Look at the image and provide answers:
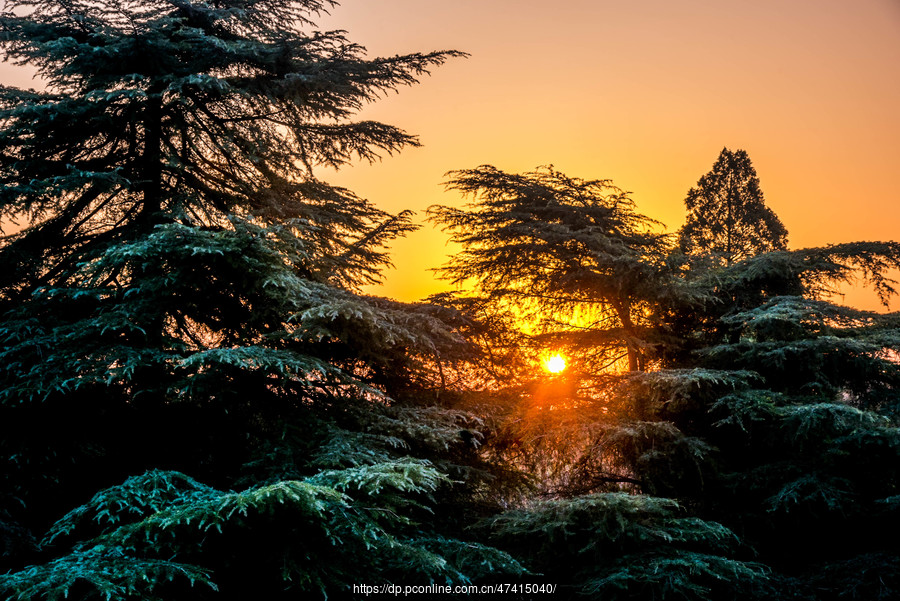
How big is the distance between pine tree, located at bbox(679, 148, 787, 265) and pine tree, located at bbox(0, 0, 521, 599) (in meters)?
9.26

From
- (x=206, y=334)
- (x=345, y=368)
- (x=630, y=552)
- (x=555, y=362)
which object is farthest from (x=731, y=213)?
(x=206, y=334)

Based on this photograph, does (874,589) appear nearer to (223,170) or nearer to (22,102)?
(223,170)

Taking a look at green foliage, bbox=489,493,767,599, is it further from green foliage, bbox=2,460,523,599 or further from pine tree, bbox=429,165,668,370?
pine tree, bbox=429,165,668,370

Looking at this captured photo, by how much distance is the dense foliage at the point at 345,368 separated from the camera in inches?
167

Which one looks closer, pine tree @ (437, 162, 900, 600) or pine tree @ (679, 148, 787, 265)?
pine tree @ (437, 162, 900, 600)

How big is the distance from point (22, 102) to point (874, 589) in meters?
12.9

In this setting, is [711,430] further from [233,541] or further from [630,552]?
[233,541]

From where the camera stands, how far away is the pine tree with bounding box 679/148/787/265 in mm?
13164

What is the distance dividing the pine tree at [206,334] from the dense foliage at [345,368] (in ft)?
0.13

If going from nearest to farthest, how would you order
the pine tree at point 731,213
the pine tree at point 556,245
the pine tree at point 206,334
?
the pine tree at point 206,334
the pine tree at point 556,245
the pine tree at point 731,213

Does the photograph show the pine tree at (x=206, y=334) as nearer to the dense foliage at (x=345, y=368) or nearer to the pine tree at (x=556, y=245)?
the dense foliage at (x=345, y=368)

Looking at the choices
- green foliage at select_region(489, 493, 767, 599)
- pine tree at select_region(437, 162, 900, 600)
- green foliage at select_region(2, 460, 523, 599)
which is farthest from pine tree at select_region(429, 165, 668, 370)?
green foliage at select_region(2, 460, 523, 599)

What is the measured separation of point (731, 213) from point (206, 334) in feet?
44.6

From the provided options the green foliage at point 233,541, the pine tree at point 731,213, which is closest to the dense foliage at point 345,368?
the green foliage at point 233,541
